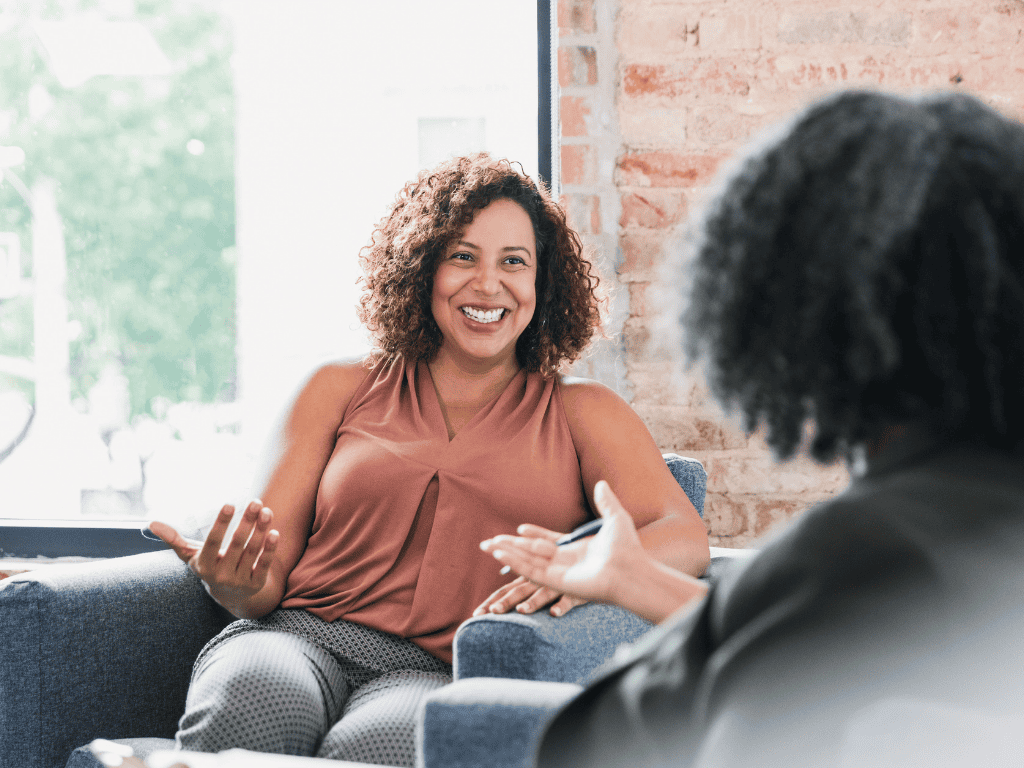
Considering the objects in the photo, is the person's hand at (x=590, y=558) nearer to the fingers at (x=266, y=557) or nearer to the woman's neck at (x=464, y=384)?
the fingers at (x=266, y=557)

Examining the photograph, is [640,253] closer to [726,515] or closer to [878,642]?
[726,515]

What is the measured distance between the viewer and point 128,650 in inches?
52.1

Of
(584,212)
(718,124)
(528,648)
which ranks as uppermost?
(718,124)

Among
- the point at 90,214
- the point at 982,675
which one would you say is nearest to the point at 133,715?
the point at 982,675

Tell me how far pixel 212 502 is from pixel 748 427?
6.36 feet

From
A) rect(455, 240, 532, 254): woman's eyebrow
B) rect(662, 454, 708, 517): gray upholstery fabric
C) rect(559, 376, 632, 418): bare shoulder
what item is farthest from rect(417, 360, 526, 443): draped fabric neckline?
rect(662, 454, 708, 517): gray upholstery fabric

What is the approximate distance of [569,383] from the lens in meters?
1.70

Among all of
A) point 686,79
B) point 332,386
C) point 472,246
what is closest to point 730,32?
point 686,79

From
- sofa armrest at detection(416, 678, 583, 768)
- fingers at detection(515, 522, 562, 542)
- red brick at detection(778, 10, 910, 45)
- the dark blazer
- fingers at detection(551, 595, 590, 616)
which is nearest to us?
the dark blazer

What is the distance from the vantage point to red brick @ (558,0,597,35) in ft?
6.49

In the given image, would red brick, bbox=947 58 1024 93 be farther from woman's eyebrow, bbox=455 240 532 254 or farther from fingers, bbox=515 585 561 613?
fingers, bbox=515 585 561 613

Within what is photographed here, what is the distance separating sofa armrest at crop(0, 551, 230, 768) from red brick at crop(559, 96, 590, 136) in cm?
128

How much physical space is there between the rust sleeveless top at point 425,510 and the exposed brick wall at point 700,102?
1.74ft

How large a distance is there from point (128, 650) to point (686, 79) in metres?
1.65
